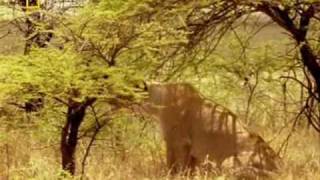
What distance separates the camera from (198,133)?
10711mm

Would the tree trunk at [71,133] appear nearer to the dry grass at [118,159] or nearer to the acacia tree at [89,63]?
the acacia tree at [89,63]

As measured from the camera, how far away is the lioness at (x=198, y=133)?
10.5m

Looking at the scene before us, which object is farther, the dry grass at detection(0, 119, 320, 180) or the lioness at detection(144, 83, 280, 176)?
the lioness at detection(144, 83, 280, 176)

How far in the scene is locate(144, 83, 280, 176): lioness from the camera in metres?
10.5

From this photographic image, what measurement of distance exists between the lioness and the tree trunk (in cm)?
132

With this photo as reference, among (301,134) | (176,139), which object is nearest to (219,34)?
(176,139)

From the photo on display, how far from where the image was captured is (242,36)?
1384 centimetres

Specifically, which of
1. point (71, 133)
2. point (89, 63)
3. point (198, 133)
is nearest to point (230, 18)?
point (198, 133)


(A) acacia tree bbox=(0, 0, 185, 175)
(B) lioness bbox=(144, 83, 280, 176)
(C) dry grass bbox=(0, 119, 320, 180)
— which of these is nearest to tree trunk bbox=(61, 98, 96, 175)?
(A) acacia tree bbox=(0, 0, 185, 175)

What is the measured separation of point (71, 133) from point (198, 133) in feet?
6.47

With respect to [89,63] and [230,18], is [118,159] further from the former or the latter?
[89,63]

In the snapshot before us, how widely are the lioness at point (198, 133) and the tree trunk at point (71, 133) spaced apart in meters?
1.32

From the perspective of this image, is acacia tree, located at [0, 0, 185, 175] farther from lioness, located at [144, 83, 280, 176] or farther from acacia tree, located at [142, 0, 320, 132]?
lioness, located at [144, 83, 280, 176]

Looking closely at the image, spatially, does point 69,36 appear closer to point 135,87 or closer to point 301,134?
point 135,87
